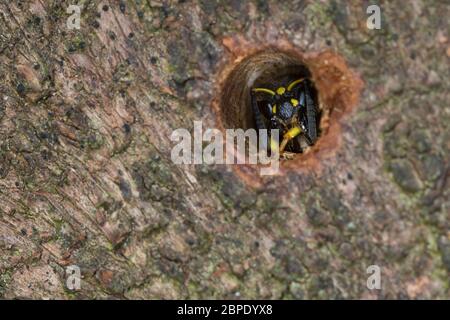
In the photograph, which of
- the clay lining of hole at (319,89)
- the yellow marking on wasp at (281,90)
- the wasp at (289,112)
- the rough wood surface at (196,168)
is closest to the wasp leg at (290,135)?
the wasp at (289,112)

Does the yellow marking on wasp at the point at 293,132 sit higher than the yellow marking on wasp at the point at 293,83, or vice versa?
the yellow marking on wasp at the point at 293,83

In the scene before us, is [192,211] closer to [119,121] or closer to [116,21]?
[119,121]

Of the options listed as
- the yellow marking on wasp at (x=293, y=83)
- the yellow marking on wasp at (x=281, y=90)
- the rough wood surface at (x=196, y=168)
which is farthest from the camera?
the yellow marking on wasp at (x=281, y=90)

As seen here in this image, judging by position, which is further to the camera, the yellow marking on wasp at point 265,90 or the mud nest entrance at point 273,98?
the yellow marking on wasp at point 265,90

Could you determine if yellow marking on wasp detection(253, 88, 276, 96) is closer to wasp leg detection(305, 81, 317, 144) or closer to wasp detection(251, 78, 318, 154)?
wasp detection(251, 78, 318, 154)

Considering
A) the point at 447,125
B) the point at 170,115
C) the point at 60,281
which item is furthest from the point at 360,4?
the point at 60,281

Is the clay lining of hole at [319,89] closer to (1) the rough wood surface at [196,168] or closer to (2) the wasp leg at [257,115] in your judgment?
(1) the rough wood surface at [196,168]
